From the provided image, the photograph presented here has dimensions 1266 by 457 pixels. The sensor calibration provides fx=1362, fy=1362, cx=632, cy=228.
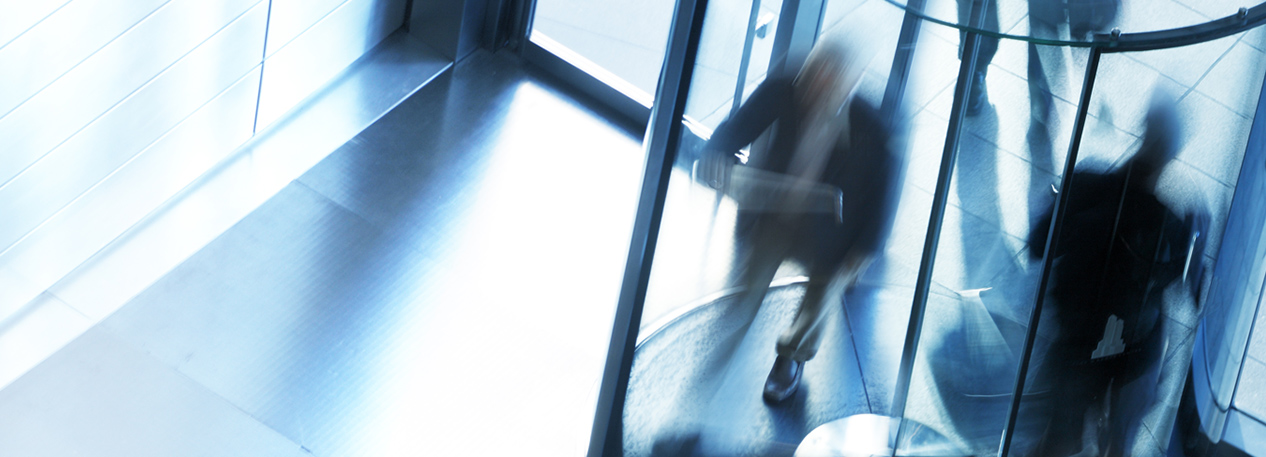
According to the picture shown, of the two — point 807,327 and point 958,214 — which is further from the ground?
point 958,214

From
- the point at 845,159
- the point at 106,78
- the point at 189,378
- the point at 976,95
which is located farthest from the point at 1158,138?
the point at 106,78

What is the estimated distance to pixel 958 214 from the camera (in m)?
2.45

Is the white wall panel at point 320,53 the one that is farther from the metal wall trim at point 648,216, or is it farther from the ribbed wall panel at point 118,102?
the metal wall trim at point 648,216

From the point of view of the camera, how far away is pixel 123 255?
3.90m

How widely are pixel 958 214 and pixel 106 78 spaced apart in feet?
7.71

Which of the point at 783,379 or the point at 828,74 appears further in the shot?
the point at 783,379

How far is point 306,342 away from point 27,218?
797mm

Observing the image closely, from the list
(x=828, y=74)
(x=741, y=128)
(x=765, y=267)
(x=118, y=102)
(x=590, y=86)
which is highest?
(x=828, y=74)

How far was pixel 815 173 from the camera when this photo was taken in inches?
100

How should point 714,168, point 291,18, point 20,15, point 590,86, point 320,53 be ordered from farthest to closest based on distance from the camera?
point 590,86
point 320,53
point 291,18
point 20,15
point 714,168

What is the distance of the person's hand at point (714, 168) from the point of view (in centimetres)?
262

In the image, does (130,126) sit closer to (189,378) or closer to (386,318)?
(189,378)

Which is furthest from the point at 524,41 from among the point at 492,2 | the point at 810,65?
the point at 810,65

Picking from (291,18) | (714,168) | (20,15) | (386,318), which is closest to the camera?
(714,168)
